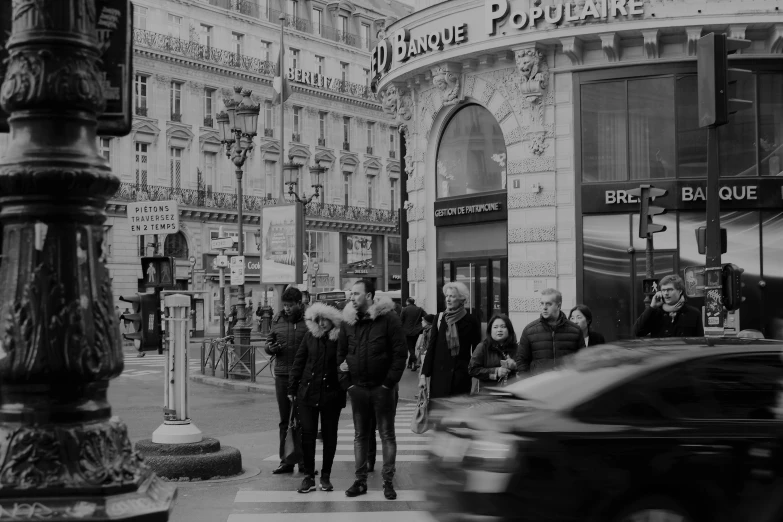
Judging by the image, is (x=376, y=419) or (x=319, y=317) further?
(x=319, y=317)

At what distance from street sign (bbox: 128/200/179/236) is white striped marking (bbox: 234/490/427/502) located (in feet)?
14.0

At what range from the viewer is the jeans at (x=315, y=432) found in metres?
9.63

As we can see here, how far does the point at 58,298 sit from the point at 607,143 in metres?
→ 18.5

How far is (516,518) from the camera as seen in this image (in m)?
5.65

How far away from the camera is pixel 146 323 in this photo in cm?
560

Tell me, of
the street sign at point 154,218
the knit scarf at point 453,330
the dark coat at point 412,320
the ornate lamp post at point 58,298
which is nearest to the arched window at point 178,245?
the dark coat at point 412,320

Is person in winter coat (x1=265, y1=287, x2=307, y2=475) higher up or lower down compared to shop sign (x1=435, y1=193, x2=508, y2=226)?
lower down

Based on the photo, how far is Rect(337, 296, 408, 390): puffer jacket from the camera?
9352mm

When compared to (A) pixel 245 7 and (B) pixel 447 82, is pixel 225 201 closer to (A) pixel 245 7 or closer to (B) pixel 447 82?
(A) pixel 245 7

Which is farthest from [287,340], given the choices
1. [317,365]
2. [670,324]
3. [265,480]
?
[670,324]

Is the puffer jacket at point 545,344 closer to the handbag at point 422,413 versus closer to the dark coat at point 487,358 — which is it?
the dark coat at point 487,358

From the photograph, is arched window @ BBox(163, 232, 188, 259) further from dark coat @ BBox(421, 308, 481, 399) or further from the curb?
dark coat @ BBox(421, 308, 481, 399)

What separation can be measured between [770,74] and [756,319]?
4.92 metres

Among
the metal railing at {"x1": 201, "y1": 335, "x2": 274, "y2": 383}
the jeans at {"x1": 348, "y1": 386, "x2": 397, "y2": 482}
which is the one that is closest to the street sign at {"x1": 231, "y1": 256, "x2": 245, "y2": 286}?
the metal railing at {"x1": 201, "y1": 335, "x2": 274, "y2": 383}
